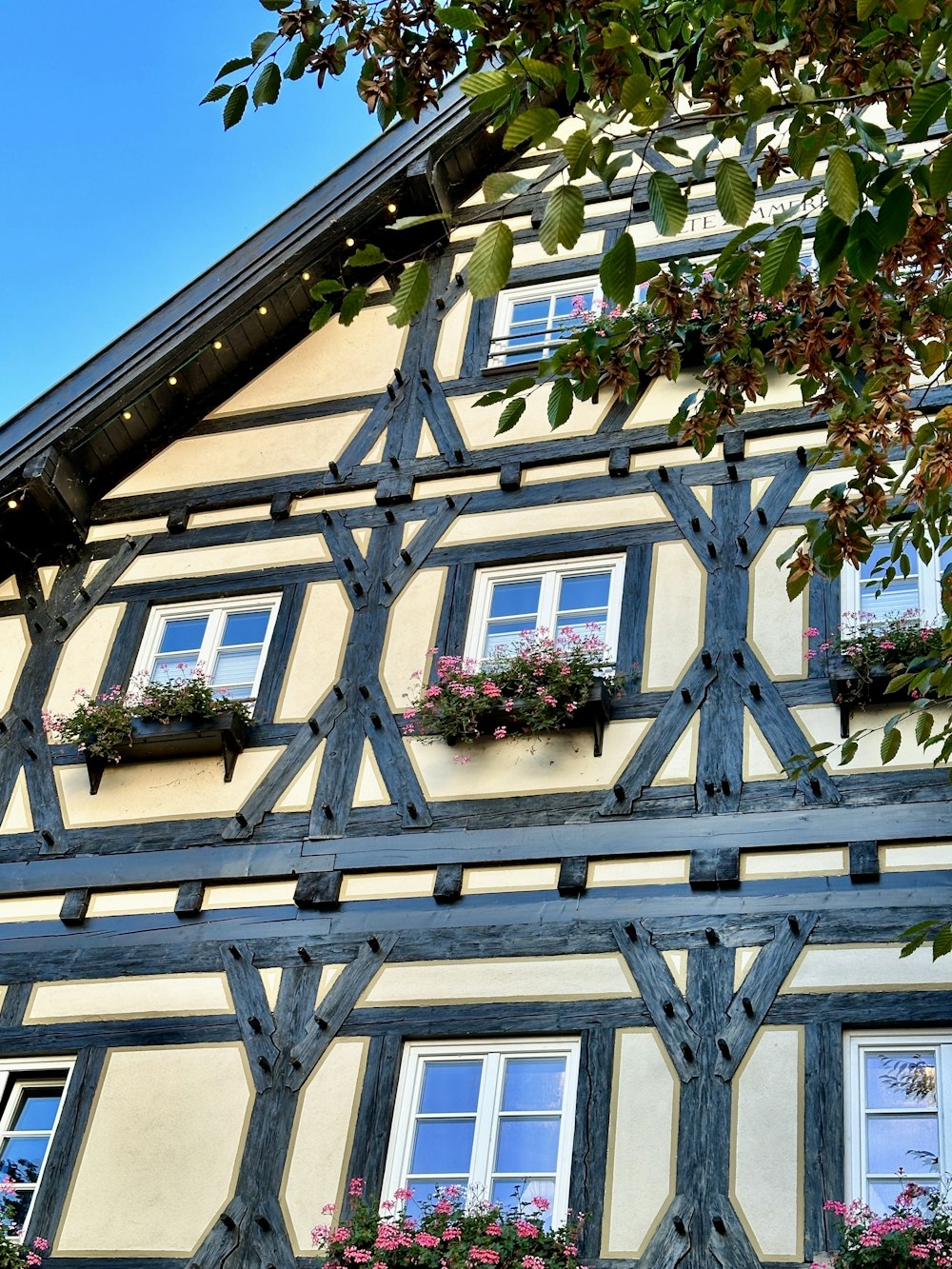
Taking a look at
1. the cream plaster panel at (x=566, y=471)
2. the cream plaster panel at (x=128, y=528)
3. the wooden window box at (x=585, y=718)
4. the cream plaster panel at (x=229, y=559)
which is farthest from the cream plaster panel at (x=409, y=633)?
the cream plaster panel at (x=128, y=528)

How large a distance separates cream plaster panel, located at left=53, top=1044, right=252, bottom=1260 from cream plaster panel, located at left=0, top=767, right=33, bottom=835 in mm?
1890

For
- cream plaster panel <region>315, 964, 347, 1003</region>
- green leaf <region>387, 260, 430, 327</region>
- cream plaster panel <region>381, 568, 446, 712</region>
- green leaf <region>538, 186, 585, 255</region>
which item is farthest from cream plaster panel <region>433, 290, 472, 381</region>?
green leaf <region>538, 186, 585, 255</region>

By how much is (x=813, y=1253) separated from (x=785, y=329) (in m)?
4.11

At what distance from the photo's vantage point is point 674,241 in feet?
42.2

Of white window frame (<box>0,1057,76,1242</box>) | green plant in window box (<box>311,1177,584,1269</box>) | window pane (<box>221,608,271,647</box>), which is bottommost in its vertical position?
green plant in window box (<box>311,1177,584,1269</box>)

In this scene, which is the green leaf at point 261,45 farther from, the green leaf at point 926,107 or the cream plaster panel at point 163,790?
the cream plaster panel at point 163,790

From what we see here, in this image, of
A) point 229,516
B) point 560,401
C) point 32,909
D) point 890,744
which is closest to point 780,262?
point 560,401

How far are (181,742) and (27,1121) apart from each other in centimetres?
241

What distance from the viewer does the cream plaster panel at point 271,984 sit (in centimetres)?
970

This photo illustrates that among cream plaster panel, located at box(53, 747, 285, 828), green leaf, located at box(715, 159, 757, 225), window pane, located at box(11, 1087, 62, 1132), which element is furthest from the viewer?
cream plaster panel, located at box(53, 747, 285, 828)

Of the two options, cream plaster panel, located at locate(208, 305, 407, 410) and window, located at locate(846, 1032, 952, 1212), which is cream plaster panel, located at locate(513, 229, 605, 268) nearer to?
cream plaster panel, located at locate(208, 305, 407, 410)

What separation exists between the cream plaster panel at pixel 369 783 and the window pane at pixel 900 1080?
326cm

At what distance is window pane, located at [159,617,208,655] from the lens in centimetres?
1194

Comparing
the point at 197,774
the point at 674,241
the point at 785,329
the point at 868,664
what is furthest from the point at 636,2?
the point at 674,241
